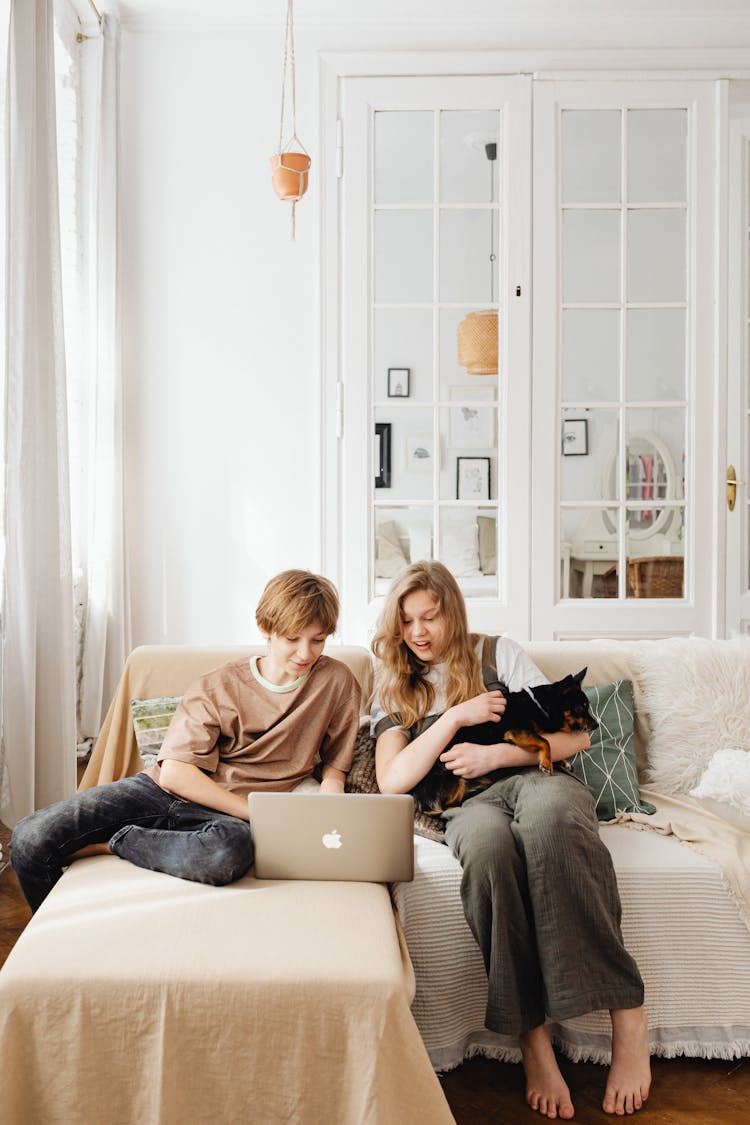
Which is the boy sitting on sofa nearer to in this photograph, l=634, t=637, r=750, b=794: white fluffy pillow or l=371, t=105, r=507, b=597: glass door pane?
l=634, t=637, r=750, b=794: white fluffy pillow

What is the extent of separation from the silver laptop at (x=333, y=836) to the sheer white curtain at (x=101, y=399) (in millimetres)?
1994

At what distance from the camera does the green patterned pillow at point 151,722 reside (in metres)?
2.09

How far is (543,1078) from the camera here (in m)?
1.67

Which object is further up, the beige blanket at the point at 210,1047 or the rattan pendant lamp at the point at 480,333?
the rattan pendant lamp at the point at 480,333

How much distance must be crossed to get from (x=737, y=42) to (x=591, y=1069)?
3548mm

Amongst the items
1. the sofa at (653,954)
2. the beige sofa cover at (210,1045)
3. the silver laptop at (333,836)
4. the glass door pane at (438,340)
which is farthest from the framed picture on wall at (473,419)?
the beige sofa cover at (210,1045)

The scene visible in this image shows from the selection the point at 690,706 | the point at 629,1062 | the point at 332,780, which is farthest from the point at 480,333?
the point at 629,1062

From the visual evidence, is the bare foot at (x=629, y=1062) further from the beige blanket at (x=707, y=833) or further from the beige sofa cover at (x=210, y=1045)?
the beige sofa cover at (x=210, y=1045)

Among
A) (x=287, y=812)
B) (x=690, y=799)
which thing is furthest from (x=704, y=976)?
(x=287, y=812)

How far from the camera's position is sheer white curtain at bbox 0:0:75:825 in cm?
258

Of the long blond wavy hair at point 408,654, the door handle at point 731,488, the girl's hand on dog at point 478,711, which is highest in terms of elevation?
the door handle at point 731,488

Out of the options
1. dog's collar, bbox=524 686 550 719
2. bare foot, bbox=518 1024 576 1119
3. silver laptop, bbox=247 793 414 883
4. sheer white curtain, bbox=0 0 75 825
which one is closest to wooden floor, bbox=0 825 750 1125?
bare foot, bbox=518 1024 576 1119

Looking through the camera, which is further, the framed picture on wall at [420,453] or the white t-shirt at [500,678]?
the framed picture on wall at [420,453]

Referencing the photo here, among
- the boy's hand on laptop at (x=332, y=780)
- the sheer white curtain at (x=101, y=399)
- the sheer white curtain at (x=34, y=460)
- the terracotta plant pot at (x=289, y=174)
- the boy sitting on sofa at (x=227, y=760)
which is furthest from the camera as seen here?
the sheer white curtain at (x=101, y=399)
